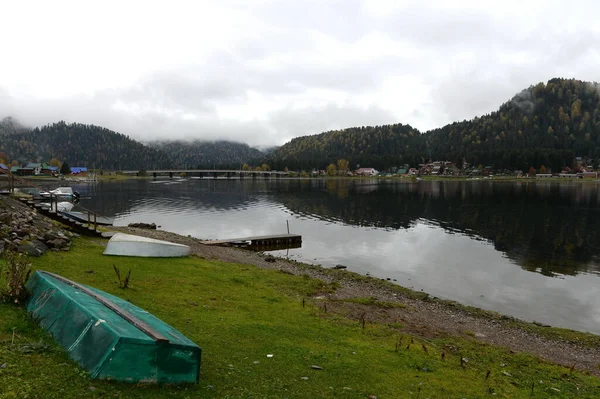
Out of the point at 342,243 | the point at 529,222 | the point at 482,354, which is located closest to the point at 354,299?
the point at 482,354

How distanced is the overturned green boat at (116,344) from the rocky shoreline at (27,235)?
11285 millimetres

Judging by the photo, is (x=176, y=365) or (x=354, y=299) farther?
(x=354, y=299)

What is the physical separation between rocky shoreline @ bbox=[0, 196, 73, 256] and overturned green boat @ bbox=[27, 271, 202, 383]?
11.3 m

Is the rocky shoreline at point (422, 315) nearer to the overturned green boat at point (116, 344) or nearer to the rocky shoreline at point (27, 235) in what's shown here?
the rocky shoreline at point (27, 235)

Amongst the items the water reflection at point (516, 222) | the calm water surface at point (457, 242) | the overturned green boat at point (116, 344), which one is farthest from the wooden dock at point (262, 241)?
the overturned green boat at point (116, 344)

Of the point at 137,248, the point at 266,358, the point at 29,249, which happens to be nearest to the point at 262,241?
the point at 137,248

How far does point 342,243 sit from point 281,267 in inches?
765

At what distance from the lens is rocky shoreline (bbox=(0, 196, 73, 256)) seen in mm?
20531

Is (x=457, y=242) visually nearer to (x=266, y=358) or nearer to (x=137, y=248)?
(x=137, y=248)

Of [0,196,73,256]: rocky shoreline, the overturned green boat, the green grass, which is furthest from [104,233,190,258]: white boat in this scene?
the overturned green boat

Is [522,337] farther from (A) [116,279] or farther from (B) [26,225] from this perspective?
(B) [26,225]

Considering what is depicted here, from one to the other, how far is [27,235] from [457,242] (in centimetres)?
5010

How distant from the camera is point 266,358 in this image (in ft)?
39.8

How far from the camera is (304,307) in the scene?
68.8 ft
